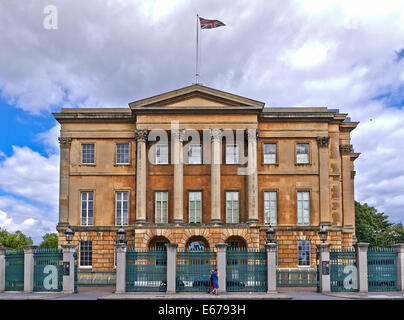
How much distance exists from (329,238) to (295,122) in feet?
35.2

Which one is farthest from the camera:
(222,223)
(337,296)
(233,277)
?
(222,223)

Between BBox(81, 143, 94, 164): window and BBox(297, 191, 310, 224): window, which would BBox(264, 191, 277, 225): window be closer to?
BBox(297, 191, 310, 224): window

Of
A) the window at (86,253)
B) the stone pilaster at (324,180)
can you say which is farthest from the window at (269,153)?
the window at (86,253)

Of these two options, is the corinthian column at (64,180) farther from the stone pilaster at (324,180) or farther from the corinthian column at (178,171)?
the stone pilaster at (324,180)

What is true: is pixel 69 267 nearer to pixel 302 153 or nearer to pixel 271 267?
pixel 271 267

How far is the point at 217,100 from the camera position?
51969 millimetres

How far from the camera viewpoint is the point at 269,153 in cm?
5369

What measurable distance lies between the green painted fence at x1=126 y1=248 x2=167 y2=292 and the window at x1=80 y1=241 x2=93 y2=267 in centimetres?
1605

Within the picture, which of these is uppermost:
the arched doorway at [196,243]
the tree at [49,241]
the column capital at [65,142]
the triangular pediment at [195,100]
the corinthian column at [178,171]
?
the triangular pediment at [195,100]

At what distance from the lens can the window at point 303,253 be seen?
51.4m

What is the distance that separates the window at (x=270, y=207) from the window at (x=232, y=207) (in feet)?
8.74

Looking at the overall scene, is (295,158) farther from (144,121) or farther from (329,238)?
(144,121)

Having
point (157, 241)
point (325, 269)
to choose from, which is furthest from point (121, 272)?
point (157, 241)

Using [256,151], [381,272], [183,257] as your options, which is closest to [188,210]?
[256,151]
